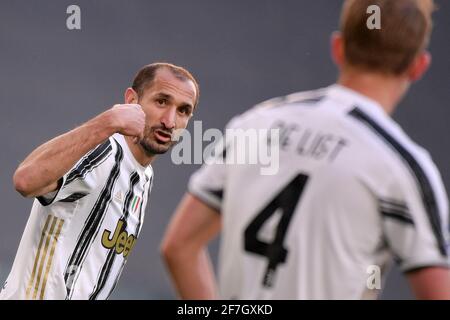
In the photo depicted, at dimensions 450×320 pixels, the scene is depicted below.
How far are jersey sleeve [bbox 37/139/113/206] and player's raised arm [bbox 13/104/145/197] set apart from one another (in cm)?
9

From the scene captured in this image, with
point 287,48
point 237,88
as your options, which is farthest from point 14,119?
point 287,48

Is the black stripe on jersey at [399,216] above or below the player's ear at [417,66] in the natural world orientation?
below

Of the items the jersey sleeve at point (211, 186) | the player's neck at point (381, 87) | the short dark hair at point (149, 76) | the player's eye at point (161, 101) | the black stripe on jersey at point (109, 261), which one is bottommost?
the black stripe on jersey at point (109, 261)

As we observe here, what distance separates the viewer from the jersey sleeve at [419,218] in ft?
4.62

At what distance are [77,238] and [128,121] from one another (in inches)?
20.7

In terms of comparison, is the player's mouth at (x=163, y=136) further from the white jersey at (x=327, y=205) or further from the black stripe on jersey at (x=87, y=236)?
the white jersey at (x=327, y=205)

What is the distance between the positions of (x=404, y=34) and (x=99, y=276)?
71.8 inches

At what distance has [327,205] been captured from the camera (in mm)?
1455

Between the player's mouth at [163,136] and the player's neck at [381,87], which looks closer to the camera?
the player's neck at [381,87]

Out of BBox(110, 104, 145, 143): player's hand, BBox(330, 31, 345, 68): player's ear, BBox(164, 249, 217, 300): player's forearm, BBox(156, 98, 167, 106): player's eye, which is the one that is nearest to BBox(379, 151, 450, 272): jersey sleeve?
BBox(330, 31, 345, 68): player's ear

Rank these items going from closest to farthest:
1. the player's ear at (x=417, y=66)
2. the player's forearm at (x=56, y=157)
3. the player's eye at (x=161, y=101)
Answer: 1. the player's ear at (x=417, y=66)
2. the player's forearm at (x=56, y=157)
3. the player's eye at (x=161, y=101)

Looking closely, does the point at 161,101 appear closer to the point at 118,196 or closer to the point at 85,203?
the point at 118,196

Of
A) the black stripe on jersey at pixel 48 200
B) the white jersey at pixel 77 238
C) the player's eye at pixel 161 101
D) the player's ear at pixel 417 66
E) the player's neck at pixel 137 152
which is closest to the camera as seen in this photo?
the player's ear at pixel 417 66

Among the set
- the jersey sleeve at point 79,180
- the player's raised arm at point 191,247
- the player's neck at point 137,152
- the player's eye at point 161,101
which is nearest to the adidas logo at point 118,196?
the jersey sleeve at point 79,180
